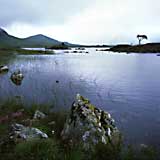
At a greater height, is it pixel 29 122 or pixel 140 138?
pixel 29 122

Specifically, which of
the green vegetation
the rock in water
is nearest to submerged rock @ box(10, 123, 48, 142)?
the green vegetation

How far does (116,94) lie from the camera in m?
20.4

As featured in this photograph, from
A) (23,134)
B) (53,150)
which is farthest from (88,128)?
(23,134)

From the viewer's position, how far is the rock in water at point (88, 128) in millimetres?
8867

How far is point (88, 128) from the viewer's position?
911cm

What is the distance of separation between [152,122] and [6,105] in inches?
293

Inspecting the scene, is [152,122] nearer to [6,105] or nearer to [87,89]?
[6,105]

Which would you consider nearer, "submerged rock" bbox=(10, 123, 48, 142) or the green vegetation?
the green vegetation

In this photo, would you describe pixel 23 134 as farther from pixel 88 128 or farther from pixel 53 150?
pixel 88 128

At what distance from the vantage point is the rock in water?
8867 mm

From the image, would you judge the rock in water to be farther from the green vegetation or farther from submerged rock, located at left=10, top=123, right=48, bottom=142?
submerged rock, located at left=10, top=123, right=48, bottom=142

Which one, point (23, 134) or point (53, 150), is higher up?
point (23, 134)

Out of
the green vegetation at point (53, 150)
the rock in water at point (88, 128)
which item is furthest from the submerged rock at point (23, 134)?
the rock in water at point (88, 128)

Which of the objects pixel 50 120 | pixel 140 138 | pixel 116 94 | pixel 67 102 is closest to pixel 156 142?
pixel 140 138
